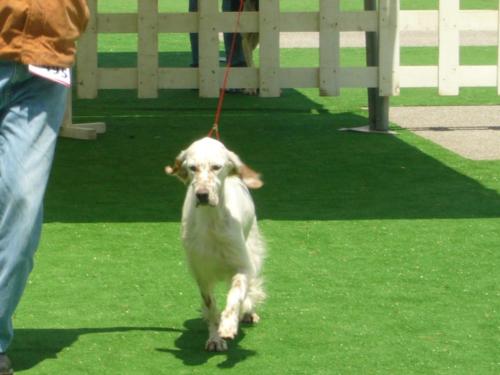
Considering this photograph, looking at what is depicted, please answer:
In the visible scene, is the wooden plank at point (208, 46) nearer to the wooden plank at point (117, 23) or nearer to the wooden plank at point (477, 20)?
the wooden plank at point (117, 23)

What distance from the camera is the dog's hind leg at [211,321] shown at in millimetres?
5945

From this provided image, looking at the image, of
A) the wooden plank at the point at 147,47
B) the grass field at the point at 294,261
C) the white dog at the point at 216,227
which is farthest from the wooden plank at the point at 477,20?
the white dog at the point at 216,227

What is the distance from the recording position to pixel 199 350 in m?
5.95

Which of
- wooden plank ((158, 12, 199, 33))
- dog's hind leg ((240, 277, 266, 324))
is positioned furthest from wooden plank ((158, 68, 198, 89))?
dog's hind leg ((240, 277, 266, 324))

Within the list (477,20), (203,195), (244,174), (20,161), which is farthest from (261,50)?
(20,161)

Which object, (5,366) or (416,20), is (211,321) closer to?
(5,366)

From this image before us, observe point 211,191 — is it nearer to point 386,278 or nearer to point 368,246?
point 386,278

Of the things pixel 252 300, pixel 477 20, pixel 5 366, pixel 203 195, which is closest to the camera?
pixel 5 366

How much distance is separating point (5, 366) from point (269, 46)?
21.8 feet

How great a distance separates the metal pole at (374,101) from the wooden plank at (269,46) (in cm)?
98

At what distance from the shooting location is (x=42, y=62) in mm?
5254

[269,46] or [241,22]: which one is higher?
[241,22]

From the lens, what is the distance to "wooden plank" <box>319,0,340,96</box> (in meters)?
11.7

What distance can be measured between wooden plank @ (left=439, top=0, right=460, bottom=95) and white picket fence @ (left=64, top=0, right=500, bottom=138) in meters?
0.75
